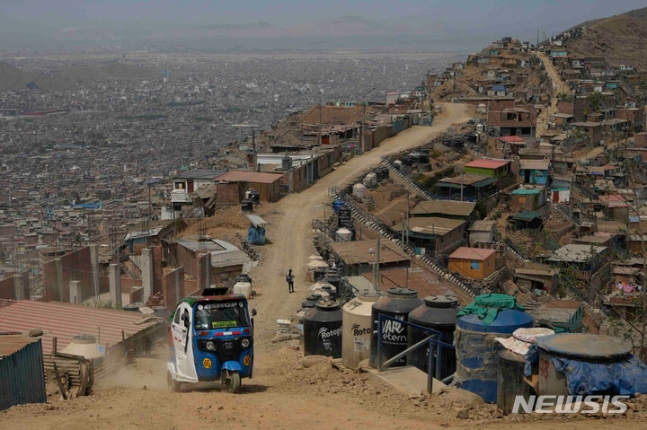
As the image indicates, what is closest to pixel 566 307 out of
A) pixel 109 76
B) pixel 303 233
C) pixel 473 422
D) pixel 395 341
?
pixel 303 233

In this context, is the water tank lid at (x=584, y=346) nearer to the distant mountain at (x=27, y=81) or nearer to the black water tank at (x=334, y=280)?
the black water tank at (x=334, y=280)

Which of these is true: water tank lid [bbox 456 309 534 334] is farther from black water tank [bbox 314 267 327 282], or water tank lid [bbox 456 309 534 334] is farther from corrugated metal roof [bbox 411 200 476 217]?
corrugated metal roof [bbox 411 200 476 217]

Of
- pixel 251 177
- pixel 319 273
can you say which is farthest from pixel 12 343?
pixel 251 177

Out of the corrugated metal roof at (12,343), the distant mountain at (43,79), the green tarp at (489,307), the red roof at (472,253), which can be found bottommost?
the distant mountain at (43,79)

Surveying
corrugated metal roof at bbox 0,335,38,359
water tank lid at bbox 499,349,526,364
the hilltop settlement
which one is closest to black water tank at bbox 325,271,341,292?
the hilltop settlement

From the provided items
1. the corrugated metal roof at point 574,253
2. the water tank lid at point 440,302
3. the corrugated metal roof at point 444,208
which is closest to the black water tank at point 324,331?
the water tank lid at point 440,302

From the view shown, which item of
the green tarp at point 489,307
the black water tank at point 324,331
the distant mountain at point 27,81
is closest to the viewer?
the green tarp at point 489,307

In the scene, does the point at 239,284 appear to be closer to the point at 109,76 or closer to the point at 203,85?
the point at 203,85

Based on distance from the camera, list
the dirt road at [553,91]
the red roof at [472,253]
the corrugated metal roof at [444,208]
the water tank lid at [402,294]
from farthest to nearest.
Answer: the dirt road at [553,91] < the corrugated metal roof at [444,208] < the red roof at [472,253] < the water tank lid at [402,294]
